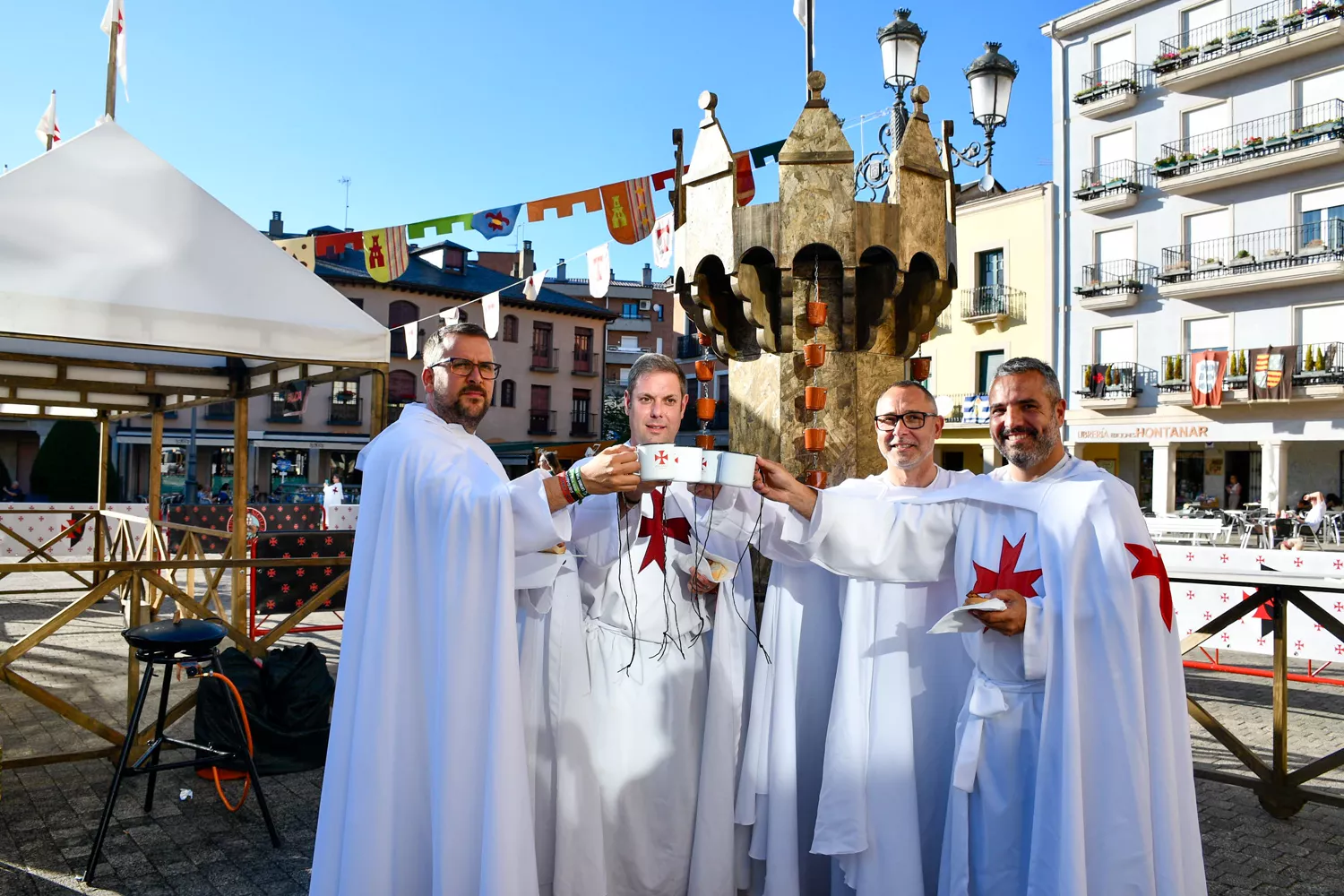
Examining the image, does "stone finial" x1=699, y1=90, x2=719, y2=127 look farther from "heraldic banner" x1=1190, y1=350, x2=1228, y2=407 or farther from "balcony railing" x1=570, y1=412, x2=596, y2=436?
A: "balcony railing" x1=570, y1=412, x2=596, y2=436

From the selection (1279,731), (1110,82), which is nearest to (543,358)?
(1110,82)

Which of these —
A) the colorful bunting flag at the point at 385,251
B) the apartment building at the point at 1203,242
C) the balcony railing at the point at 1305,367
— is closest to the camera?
the colorful bunting flag at the point at 385,251

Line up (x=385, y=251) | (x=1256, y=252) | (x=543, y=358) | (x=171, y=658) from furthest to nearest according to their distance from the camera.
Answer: (x=543, y=358)
(x=1256, y=252)
(x=385, y=251)
(x=171, y=658)

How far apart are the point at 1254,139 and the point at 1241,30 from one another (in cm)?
318

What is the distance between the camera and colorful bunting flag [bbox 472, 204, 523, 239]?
10.2m

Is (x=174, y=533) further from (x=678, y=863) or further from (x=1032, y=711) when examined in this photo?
(x=1032, y=711)

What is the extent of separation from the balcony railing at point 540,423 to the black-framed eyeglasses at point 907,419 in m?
40.4

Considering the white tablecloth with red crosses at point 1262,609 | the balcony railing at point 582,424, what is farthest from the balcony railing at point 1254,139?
the balcony railing at point 582,424

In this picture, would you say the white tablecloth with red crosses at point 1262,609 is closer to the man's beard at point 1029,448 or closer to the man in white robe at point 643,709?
the man's beard at point 1029,448

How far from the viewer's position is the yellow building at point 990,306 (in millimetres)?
28641

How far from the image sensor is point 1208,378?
25.0 m

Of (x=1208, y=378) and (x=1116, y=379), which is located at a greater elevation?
(x=1116, y=379)

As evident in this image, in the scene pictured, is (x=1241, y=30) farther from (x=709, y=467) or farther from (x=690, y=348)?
(x=709, y=467)

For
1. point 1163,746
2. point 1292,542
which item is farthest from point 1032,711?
point 1292,542
